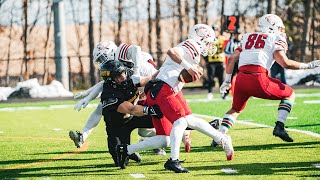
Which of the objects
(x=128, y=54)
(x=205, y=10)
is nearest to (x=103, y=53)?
(x=128, y=54)

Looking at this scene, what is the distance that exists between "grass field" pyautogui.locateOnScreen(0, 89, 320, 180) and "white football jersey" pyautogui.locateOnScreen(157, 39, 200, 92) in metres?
0.91

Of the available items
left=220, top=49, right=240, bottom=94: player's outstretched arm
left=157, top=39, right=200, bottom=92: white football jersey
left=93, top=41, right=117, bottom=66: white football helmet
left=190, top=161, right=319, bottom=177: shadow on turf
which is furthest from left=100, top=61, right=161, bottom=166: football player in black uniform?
left=220, top=49, right=240, bottom=94: player's outstretched arm

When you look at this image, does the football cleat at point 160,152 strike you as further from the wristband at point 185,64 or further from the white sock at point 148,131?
the wristband at point 185,64

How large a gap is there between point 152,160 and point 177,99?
100 cm

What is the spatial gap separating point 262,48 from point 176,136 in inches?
88.6

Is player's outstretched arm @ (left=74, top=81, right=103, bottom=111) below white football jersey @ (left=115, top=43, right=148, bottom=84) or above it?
below

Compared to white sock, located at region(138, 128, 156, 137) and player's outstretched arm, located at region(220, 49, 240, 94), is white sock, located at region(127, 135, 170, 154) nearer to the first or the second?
white sock, located at region(138, 128, 156, 137)

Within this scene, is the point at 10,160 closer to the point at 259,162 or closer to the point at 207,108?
the point at 259,162

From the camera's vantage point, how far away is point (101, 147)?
9109mm

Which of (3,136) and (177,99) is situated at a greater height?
(177,99)

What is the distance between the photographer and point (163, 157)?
7.90 m

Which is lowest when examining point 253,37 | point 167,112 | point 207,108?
point 207,108

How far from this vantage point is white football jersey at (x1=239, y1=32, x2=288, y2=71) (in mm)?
8367

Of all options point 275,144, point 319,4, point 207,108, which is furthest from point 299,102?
point 319,4
